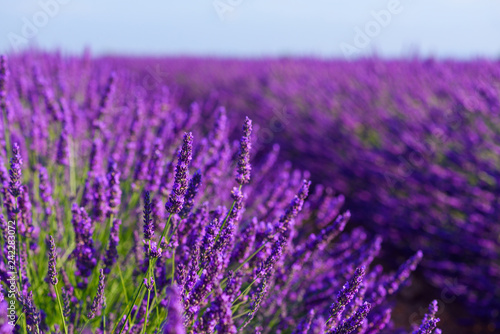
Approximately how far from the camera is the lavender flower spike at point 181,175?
44.0 inches

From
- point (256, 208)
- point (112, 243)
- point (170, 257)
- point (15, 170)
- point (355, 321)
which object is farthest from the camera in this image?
point (256, 208)

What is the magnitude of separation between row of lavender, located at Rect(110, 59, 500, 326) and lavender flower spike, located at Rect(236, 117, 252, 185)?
7.44 ft

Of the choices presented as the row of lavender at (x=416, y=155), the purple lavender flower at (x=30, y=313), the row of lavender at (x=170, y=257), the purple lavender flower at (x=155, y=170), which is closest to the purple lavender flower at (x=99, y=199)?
the row of lavender at (x=170, y=257)

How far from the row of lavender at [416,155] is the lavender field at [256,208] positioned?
2 centimetres

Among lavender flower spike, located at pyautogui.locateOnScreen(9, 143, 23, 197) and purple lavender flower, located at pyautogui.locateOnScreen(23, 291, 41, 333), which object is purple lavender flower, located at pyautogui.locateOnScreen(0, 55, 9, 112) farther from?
purple lavender flower, located at pyautogui.locateOnScreen(23, 291, 41, 333)

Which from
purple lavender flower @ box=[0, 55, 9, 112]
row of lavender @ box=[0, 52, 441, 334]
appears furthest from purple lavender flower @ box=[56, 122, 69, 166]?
purple lavender flower @ box=[0, 55, 9, 112]

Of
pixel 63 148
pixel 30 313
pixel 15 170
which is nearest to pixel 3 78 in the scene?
pixel 63 148

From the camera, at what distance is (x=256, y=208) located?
2709 mm

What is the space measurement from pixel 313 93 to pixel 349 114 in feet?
3.35

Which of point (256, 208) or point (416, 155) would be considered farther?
point (416, 155)

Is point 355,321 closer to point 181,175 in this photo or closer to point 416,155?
point 181,175

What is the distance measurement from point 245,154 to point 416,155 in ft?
9.00

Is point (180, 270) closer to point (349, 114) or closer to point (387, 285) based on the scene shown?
point (387, 285)

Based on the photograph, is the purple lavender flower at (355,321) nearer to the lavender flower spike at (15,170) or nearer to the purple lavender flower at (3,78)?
the lavender flower spike at (15,170)
